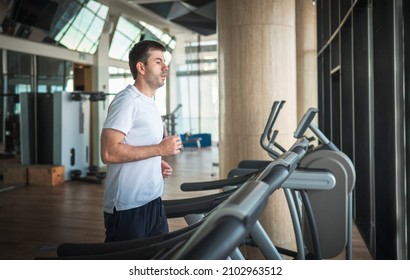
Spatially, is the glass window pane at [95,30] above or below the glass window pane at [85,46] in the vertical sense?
above

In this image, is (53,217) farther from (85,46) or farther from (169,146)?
(85,46)

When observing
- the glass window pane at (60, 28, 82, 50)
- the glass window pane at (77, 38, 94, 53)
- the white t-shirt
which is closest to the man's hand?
the white t-shirt

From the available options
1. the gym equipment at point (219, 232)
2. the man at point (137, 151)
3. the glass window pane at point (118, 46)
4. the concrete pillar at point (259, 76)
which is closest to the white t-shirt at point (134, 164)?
the man at point (137, 151)

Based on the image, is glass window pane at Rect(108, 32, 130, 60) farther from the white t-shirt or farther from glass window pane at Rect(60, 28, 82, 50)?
the white t-shirt

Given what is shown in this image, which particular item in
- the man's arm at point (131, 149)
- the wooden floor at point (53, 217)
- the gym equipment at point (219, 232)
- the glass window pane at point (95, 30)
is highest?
the glass window pane at point (95, 30)

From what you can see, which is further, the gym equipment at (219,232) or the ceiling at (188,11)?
the ceiling at (188,11)

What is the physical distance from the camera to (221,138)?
12.6ft

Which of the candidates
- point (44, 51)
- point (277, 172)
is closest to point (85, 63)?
point (44, 51)

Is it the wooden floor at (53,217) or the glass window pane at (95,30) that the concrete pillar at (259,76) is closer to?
the wooden floor at (53,217)

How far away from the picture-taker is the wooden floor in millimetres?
3500

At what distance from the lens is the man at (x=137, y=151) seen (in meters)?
1.65

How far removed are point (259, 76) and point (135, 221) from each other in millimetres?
2114

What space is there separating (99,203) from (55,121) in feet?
7.36

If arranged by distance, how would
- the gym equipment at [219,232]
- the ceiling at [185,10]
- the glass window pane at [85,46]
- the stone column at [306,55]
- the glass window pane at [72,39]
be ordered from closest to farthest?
the gym equipment at [219,232] → the stone column at [306,55] → the glass window pane at [72,39] → the glass window pane at [85,46] → the ceiling at [185,10]
